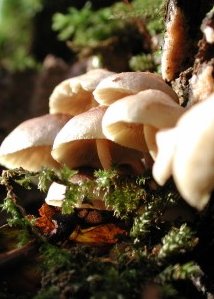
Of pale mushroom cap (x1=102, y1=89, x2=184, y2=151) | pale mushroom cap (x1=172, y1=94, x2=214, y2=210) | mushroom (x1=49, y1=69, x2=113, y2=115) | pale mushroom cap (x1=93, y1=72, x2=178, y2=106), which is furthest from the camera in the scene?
mushroom (x1=49, y1=69, x2=113, y2=115)

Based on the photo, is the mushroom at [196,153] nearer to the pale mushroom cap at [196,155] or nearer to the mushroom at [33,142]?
the pale mushroom cap at [196,155]

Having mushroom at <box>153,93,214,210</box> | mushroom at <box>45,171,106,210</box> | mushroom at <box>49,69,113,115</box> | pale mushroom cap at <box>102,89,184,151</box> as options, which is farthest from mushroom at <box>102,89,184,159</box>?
mushroom at <box>49,69,113,115</box>

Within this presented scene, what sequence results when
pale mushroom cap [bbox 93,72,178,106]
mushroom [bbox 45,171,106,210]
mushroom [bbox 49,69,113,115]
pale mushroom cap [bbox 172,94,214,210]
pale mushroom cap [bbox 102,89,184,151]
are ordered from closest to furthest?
pale mushroom cap [bbox 172,94,214,210], pale mushroom cap [bbox 102,89,184,151], pale mushroom cap [bbox 93,72,178,106], mushroom [bbox 45,171,106,210], mushroom [bbox 49,69,113,115]

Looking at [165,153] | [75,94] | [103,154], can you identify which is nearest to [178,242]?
[165,153]

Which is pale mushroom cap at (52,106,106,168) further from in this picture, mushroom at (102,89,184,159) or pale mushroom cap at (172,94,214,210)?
pale mushroom cap at (172,94,214,210)

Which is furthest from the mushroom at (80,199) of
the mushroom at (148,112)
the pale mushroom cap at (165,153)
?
the pale mushroom cap at (165,153)
